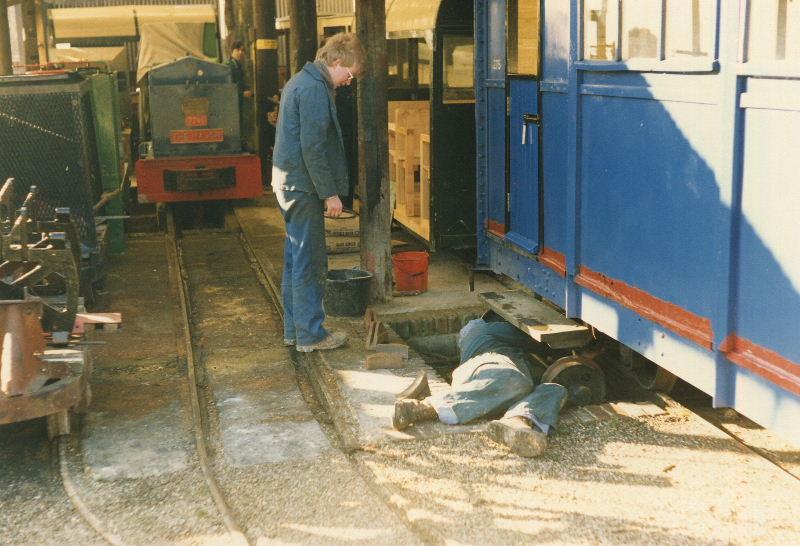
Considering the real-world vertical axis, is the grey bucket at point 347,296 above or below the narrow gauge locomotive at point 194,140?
below

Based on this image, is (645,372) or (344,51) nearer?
(645,372)

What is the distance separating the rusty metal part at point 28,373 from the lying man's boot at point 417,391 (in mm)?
1747

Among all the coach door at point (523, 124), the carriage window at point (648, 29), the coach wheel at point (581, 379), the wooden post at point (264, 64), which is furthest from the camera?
the wooden post at point (264, 64)

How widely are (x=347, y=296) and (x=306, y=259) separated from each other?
1.01 metres

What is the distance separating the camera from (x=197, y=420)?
551 centimetres

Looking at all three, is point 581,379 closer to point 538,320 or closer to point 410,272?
point 538,320

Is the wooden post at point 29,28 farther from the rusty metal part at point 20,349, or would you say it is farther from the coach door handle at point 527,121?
the rusty metal part at point 20,349

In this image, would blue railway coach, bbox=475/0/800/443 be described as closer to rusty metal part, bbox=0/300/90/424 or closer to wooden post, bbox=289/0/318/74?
rusty metal part, bbox=0/300/90/424

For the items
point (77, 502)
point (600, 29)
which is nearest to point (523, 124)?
point (600, 29)

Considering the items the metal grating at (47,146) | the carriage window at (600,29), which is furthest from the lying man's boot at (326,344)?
the carriage window at (600,29)

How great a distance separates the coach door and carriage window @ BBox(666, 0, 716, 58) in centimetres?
170

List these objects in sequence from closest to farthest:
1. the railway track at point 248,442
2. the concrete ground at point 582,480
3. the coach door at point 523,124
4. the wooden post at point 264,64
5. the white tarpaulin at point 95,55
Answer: the concrete ground at point 582,480
the railway track at point 248,442
the coach door at point 523,124
the wooden post at point 264,64
the white tarpaulin at point 95,55

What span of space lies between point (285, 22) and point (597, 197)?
14561 mm

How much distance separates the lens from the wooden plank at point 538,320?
6062mm
